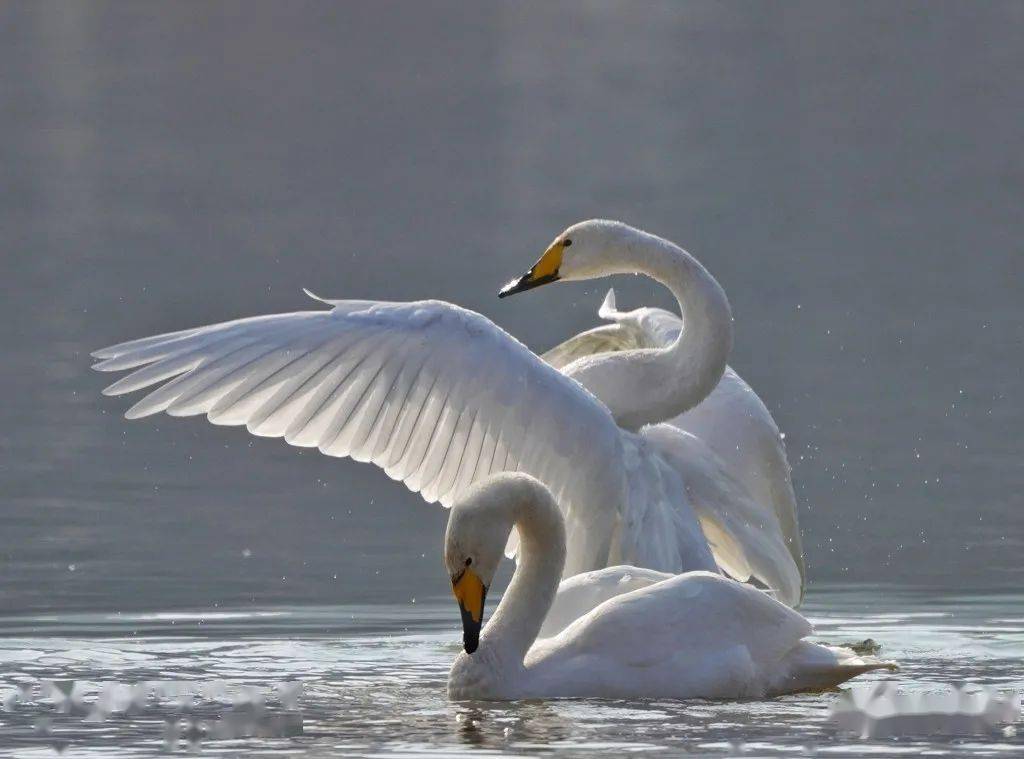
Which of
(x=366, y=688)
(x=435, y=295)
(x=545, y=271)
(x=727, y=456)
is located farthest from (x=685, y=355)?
(x=435, y=295)

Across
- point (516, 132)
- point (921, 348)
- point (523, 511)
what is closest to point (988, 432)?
point (921, 348)

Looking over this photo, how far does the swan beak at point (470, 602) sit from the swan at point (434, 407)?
3.29 feet

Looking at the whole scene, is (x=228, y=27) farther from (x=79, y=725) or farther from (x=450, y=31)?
(x=79, y=725)

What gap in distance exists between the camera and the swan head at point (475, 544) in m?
8.50

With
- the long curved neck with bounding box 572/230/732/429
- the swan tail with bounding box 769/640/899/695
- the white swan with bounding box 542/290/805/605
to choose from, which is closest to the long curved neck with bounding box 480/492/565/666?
the swan tail with bounding box 769/640/899/695

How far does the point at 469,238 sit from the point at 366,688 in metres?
14.1

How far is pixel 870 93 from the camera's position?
38.9m

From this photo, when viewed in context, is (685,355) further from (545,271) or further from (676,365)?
(545,271)

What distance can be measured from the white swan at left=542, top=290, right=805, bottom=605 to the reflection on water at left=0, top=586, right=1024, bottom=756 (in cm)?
38

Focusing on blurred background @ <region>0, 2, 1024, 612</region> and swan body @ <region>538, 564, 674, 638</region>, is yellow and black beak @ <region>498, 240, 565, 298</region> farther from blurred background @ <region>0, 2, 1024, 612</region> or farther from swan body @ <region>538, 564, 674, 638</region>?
swan body @ <region>538, 564, 674, 638</region>

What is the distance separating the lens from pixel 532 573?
8836 millimetres

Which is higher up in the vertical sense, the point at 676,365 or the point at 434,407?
the point at 676,365

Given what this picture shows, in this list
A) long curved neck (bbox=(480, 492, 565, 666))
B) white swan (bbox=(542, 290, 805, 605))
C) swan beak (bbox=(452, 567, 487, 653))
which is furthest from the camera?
white swan (bbox=(542, 290, 805, 605))

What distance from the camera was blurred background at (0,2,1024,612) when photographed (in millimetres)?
12008
